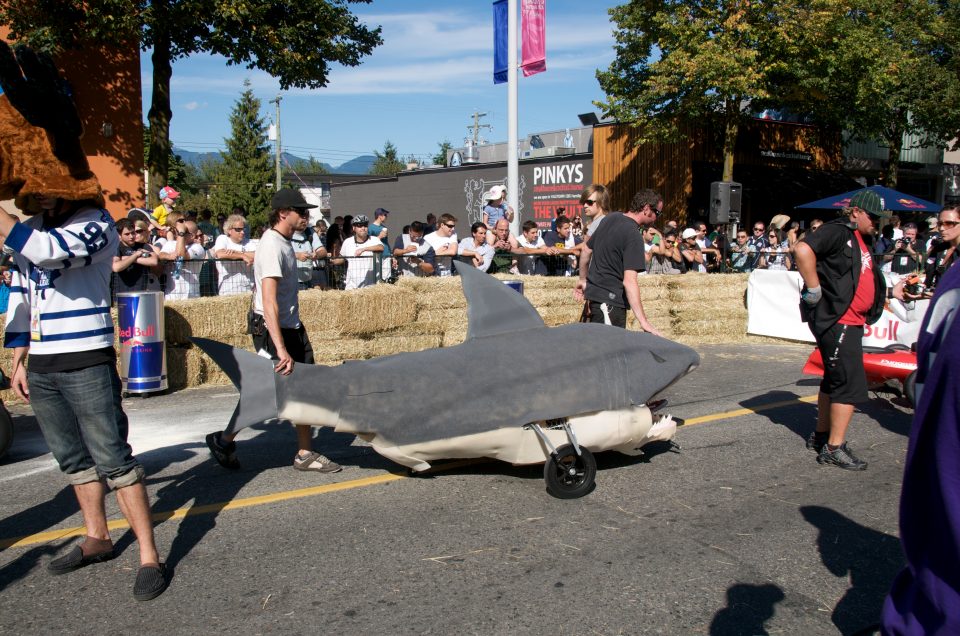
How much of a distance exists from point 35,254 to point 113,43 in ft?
52.4

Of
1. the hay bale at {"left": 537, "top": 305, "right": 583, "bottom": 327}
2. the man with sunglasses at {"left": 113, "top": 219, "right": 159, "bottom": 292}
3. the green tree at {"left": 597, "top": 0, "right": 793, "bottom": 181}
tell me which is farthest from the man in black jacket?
the green tree at {"left": 597, "top": 0, "right": 793, "bottom": 181}

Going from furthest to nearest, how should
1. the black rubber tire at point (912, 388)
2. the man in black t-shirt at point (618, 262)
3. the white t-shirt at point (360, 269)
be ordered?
the white t-shirt at point (360, 269)
the man in black t-shirt at point (618, 262)
the black rubber tire at point (912, 388)

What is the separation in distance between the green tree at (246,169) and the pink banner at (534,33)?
40.8 m

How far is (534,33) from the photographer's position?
1561 cm

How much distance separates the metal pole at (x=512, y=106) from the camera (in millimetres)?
15336

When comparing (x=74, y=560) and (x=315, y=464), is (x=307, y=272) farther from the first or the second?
(x=74, y=560)

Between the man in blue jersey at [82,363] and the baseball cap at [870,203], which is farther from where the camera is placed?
the baseball cap at [870,203]

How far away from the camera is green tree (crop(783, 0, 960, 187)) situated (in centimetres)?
2383

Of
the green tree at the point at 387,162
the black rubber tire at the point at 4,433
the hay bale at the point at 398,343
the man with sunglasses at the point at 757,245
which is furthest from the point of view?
the green tree at the point at 387,162

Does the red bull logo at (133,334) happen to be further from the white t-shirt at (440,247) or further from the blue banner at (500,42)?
the blue banner at (500,42)

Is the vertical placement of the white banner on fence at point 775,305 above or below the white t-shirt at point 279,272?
below

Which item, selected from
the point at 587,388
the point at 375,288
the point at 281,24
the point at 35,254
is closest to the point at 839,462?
the point at 587,388

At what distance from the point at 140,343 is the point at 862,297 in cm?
697

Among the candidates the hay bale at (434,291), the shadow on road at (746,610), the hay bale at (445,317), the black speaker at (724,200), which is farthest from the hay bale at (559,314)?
the shadow on road at (746,610)
